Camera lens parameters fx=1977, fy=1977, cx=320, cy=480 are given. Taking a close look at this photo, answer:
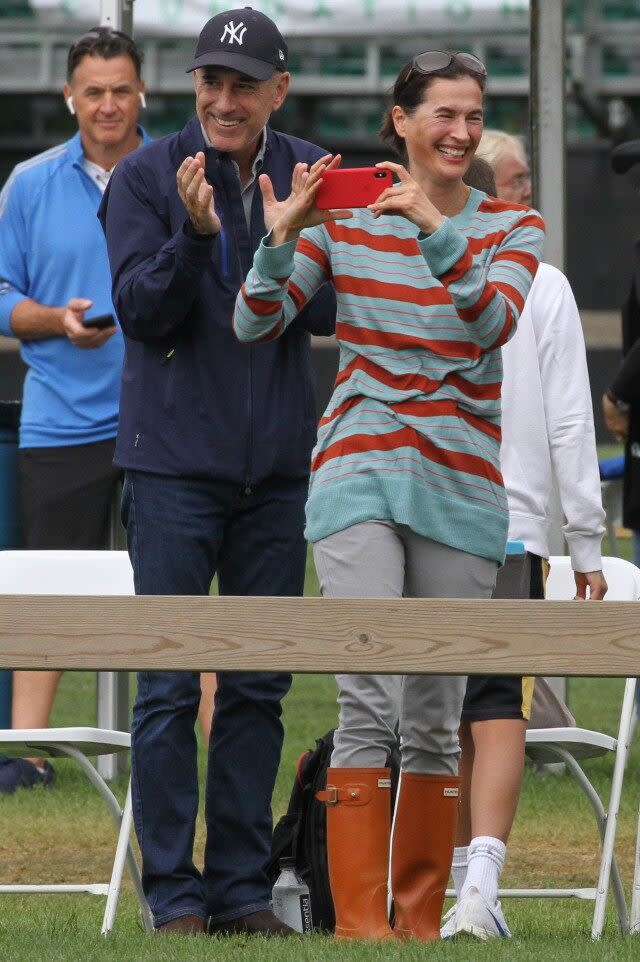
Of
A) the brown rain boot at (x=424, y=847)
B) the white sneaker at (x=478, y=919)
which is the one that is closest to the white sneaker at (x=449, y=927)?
the white sneaker at (x=478, y=919)

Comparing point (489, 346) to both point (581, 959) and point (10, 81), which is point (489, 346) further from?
point (10, 81)

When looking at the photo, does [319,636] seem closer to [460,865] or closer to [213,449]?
[213,449]

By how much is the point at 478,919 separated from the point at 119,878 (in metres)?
0.85

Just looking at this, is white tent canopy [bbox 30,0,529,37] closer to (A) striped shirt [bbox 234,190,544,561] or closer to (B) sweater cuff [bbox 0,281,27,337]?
(B) sweater cuff [bbox 0,281,27,337]

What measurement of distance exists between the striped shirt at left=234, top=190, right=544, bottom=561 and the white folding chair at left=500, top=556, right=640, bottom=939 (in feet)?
2.25

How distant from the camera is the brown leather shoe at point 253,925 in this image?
4312 mm

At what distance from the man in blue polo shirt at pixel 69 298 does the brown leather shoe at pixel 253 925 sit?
2.19 meters

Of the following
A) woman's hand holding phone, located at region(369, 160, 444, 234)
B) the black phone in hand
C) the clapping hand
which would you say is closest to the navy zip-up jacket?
the clapping hand

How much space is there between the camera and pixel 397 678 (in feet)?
13.3

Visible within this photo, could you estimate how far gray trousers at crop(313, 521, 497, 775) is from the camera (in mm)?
3904

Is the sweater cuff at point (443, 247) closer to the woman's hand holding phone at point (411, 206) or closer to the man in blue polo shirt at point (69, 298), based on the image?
the woman's hand holding phone at point (411, 206)

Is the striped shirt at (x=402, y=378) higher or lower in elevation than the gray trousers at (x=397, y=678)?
higher

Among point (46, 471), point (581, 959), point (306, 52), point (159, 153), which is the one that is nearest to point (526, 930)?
point (581, 959)

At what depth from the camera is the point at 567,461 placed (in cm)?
475
